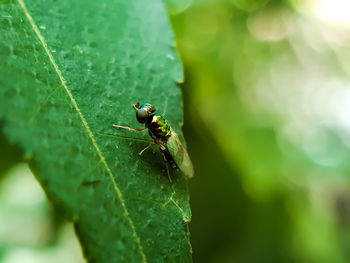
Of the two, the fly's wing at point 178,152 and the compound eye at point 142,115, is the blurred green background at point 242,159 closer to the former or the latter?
the fly's wing at point 178,152

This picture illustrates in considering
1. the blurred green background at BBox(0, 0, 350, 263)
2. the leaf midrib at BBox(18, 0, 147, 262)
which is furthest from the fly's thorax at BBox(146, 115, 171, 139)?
the blurred green background at BBox(0, 0, 350, 263)

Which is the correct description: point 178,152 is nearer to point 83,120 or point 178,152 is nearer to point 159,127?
point 159,127

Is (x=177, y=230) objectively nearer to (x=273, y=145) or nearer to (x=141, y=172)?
(x=141, y=172)

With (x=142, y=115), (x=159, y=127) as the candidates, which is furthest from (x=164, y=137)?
(x=142, y=115)

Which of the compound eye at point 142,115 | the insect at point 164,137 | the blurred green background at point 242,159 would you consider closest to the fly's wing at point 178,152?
the insect at point 164,137

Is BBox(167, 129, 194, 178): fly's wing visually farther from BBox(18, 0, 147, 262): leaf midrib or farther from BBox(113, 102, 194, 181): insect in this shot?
BBox(18, 0, 147, 262): leaf midrib

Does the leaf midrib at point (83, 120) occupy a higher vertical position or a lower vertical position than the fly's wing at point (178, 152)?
higher

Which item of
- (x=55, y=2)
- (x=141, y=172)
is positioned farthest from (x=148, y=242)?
(x=55, y=2)
